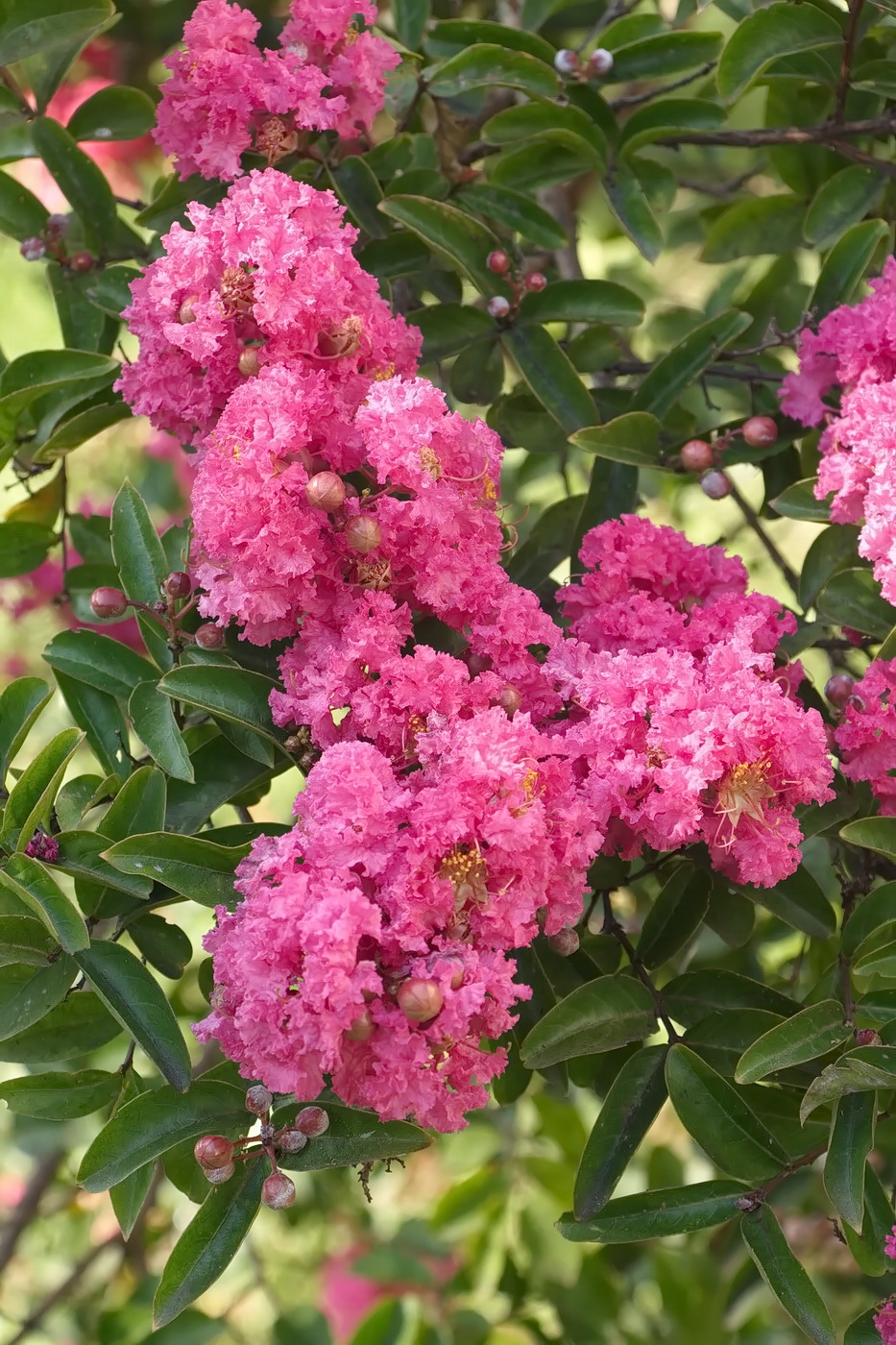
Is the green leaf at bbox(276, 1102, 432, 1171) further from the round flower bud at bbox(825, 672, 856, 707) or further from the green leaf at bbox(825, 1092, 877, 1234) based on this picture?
the round flower bud at bbox(825, 672, 856, 707)

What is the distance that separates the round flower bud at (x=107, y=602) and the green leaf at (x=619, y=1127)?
2.20ft

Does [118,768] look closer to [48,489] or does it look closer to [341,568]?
[341,568]

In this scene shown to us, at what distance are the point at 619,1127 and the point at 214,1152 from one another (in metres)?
0.38

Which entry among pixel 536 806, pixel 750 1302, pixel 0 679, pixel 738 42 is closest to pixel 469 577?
pixel 536 806

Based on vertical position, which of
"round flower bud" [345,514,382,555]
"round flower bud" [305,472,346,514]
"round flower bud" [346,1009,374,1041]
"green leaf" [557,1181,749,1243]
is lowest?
"green leaf" [557,1181,749,1243]

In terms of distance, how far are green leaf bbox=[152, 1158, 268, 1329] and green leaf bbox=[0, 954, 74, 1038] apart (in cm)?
21

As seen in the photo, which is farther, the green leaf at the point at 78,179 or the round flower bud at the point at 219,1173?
the green leaf at the point at 78,179

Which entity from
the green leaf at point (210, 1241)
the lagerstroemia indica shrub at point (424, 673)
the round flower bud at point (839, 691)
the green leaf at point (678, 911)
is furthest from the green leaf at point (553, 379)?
the green leaf at point (210, 1241)

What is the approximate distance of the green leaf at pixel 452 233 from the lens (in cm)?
144

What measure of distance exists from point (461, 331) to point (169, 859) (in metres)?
0.79

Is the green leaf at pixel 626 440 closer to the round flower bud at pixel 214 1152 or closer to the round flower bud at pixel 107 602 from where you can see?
the round flower bud at pixel 107 602

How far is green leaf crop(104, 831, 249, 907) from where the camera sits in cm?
109

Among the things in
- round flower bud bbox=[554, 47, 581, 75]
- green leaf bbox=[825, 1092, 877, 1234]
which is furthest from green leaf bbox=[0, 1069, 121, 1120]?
round flower bud bbox=[554, 47, 581, 75]

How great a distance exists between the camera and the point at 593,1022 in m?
1.18
